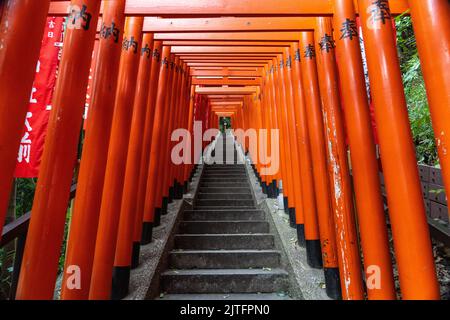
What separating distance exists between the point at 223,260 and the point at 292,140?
7.42 ft

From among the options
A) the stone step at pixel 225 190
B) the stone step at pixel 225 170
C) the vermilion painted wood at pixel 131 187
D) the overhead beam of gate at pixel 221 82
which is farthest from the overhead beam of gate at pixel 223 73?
the vermilion painted wood at pixel 131 187

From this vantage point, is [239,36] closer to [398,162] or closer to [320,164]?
[320,164]

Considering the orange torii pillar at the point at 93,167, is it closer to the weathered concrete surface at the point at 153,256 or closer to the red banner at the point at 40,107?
the weathered concrete surface at the point at 153,256

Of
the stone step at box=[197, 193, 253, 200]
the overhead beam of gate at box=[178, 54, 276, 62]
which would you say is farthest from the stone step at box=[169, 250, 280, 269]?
the overhead beam of gate at box=[178, 54, 276, 62]

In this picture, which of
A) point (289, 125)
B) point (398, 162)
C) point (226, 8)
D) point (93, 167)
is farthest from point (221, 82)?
point (398, 162)

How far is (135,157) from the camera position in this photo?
3.13 metres

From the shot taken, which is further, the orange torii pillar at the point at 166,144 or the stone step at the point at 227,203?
the stone step at the point at 227,203

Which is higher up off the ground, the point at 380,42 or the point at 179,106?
the point at 179,106

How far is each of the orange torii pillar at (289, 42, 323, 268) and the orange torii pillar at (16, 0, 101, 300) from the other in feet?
9.22

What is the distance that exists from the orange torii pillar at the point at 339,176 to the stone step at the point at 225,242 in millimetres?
1938

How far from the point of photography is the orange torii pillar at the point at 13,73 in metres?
1.26
